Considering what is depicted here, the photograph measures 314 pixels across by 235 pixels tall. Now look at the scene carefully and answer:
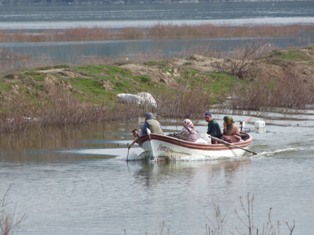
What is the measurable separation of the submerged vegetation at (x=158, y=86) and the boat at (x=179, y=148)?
6534mm

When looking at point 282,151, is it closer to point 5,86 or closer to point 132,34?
point 5,86

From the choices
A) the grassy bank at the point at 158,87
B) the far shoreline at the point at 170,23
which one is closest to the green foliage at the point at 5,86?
the grassy bank at the point at 158,87

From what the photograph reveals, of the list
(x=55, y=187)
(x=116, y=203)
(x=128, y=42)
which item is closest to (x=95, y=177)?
(x=55, y=187)

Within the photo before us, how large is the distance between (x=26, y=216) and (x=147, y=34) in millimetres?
49288

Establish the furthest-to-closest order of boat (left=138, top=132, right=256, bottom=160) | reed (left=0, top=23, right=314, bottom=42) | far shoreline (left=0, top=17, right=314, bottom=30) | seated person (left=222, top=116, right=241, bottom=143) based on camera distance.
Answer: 1. far shoreline (left=0, top=17, right=314, bottom=30)
2. reed (left=0, top=23, right=314, bottom=42)
3. seated person (left=222, top=116, right=241, bottom=143)
4. boat (left=138, top=132, right=256, bottom=160)

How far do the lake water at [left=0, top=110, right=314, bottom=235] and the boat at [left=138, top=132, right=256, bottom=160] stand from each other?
Answer: 0.67 ft

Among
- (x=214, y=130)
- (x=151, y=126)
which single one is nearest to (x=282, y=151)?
(x=214, y=130)

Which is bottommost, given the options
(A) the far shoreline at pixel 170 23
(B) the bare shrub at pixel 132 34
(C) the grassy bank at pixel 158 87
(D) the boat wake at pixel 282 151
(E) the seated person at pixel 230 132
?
(D) the boat wake at pixel 282 151

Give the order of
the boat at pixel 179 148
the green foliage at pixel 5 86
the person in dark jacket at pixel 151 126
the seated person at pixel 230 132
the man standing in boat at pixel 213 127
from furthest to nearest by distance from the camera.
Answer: the green foliage at pixel 5 86 → the seated person at pixel 230 132 → the man standing in boat at pixel 213 127 → the person in dark jacket at pixel 151 126 → the boat at pixel 179 148

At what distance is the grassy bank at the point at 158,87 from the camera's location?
32.2 m

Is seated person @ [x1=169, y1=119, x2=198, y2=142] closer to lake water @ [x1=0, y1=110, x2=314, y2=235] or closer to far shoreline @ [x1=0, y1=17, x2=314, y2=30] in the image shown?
lake water @ [x1=0, y1=110, x2=314, y2=235]

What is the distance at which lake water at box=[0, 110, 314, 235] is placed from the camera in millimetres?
19000

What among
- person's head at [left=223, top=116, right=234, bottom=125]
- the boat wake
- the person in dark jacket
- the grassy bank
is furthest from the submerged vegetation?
person's head at [left=223, top=116, right=234, bottom=125]

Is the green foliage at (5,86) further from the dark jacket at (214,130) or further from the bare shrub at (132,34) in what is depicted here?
the bare shrub at (132,34)
